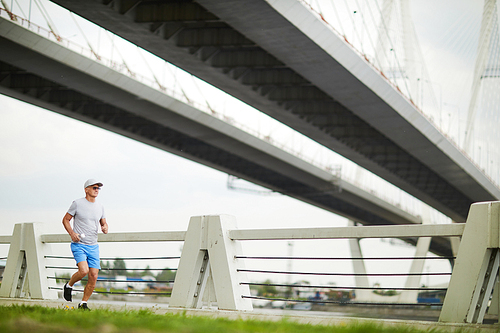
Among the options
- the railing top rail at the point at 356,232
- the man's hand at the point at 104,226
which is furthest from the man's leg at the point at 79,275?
the railing top rail at the point at 356,232

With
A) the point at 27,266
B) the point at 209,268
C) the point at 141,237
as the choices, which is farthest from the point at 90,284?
the point at 27,266

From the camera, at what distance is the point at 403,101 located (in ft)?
90.2

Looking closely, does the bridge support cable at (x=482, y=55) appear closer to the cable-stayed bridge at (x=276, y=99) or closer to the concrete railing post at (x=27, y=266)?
the cable-stayed bridge at (x=276, y=99)

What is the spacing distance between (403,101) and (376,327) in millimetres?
24792

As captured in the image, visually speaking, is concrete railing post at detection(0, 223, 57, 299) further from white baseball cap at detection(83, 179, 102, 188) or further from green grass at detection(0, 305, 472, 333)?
green grass at detection(0, 305, 472, 333)

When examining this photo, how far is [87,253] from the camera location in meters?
6.51

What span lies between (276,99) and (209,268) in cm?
2271

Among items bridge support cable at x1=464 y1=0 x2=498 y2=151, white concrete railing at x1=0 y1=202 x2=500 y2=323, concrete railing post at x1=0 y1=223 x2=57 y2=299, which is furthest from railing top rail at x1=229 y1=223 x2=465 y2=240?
bridge support cable at x1=464 y1=0 x2=498 y2=151

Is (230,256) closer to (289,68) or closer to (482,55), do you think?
(289,68)

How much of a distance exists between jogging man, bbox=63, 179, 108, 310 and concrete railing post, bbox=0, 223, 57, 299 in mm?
1291

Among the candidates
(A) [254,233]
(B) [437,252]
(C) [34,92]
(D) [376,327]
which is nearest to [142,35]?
(C) [34,92]

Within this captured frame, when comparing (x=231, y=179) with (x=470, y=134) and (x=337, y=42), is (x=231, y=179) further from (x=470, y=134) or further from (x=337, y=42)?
(x=337, y=42)

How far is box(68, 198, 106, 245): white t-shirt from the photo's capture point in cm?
650

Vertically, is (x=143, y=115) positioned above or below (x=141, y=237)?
above
